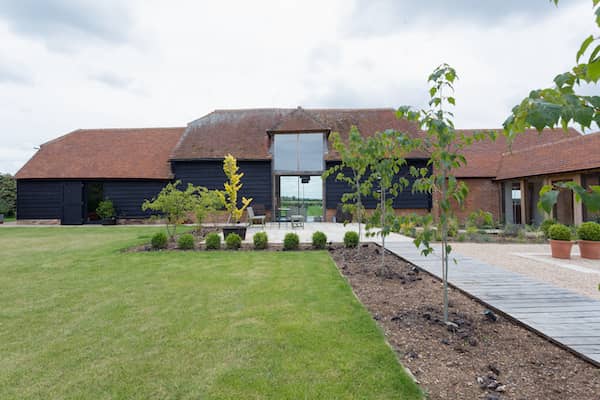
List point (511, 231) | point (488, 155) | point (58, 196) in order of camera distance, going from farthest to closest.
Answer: point (488, 155), point (58, 196), point (511, 231)

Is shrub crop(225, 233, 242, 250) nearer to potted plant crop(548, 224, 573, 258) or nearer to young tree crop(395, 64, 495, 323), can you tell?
young tree crop(395, 64, 495, 323)

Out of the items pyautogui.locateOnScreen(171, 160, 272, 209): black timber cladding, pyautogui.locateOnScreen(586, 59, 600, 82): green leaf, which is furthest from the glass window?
pyautogui.locateOnScreen(586, 59, 600, 82): green leaf

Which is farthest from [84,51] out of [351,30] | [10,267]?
[351,30]

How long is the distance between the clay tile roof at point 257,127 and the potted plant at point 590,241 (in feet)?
27.8

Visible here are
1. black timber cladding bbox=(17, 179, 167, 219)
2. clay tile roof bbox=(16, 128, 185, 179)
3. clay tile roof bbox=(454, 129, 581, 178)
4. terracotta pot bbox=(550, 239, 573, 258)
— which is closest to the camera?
terracotta pot bbox=(550, 239, 573, 258)

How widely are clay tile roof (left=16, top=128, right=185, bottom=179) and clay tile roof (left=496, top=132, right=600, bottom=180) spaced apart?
1614cm

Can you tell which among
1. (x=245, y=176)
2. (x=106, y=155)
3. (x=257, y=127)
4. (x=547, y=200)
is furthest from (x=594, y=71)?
(x=106, y=155)

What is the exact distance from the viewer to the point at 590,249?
616 centimetres

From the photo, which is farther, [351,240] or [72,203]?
[72,203]

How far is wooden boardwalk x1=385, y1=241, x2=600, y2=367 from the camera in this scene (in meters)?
2.48

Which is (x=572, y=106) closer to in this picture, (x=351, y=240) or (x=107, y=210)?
(x=351, y=240)

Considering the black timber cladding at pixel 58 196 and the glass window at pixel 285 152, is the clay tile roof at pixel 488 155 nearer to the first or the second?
the glass window at pixel 285 152

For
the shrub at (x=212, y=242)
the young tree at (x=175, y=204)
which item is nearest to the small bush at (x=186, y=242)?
the shrub at (x=212, y=242)

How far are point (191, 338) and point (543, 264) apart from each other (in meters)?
6.46
